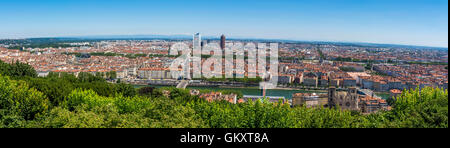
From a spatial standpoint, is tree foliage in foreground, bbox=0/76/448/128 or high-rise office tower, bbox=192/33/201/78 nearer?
tree foliage in foreground, bbox=0/76/448/128

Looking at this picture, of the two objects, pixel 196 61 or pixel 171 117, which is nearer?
pixel 171 117

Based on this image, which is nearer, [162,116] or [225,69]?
[162,116]

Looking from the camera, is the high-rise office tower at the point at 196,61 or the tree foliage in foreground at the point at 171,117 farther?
the high-rise office tower at the point at 196,61
